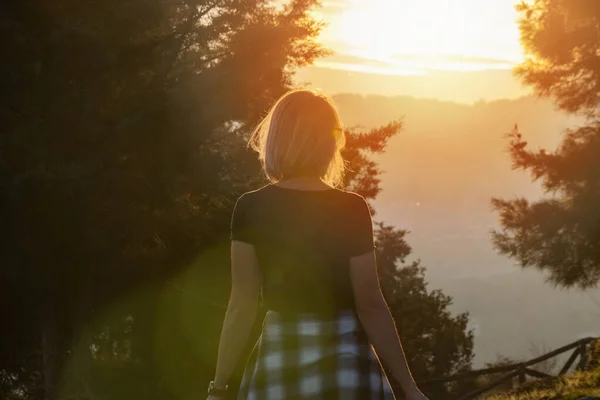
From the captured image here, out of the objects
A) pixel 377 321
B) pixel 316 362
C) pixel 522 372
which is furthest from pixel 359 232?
pixel 522 372

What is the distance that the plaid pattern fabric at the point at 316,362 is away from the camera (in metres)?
2.37

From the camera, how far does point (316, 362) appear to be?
93.4 inches

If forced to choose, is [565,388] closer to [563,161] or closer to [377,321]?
[377,321]

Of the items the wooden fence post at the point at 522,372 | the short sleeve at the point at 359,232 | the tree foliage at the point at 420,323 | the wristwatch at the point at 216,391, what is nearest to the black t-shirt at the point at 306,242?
the short sleeve at the point at 359,232

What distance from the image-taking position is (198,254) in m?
12.1

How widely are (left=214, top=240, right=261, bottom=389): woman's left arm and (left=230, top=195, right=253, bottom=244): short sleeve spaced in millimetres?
21

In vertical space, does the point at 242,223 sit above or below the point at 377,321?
above

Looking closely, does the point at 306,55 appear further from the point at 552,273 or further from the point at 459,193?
the point at 459,193

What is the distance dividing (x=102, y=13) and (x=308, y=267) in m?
8.82

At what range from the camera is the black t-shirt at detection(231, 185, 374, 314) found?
2357 millimetres

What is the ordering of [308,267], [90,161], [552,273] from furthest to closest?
[552,273]
[90,161]
[308,267]

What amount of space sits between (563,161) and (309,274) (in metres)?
14.2

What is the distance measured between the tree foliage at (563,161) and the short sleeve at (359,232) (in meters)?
13.2

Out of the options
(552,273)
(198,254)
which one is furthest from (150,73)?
(552,273)
